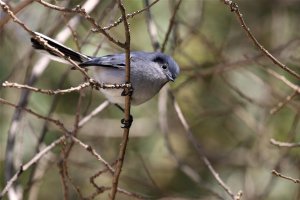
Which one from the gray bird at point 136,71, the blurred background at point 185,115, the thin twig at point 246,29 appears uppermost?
the blurred background at point 185,115

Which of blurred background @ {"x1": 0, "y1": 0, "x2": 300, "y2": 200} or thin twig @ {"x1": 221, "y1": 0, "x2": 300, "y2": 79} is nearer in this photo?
thin twig @ {"x1": 221, "y1": 0, "x2": 300, "y2": 79}

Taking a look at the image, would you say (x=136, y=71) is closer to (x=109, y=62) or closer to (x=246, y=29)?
(x=109, y=62)

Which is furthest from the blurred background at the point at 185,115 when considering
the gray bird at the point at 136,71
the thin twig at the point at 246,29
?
the thin twig at the point at 246,29

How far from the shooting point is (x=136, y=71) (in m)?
3.31

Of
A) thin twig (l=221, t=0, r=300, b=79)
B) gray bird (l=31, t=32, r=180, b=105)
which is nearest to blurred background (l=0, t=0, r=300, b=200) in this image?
gray bird (l=31, t=32, r=180, b=105)

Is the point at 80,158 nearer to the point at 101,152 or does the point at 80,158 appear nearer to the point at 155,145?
the point at 101,152

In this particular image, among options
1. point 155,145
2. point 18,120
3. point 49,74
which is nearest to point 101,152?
point 155,145

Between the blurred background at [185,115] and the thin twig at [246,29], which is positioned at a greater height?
the blurred background at [185,115]

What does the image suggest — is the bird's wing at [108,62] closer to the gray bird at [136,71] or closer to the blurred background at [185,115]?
the gray bird at [136,71]

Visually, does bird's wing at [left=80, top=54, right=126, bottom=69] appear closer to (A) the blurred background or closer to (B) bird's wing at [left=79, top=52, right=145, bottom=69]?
(B) bird's wing at [left=79, top=52, right=145, bottom=69]

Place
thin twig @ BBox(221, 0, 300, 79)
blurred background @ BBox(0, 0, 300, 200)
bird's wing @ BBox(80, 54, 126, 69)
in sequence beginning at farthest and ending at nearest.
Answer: blurred background @ BBox(0, 0, 300, 200), bird's wing @ BBox(80, 54, 126, 69), thin twig @ BBox(221, 0, 300, 79)

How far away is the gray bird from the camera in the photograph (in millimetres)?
3232

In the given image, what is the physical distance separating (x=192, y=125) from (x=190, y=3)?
1087 mm

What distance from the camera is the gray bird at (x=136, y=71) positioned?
127 inches
